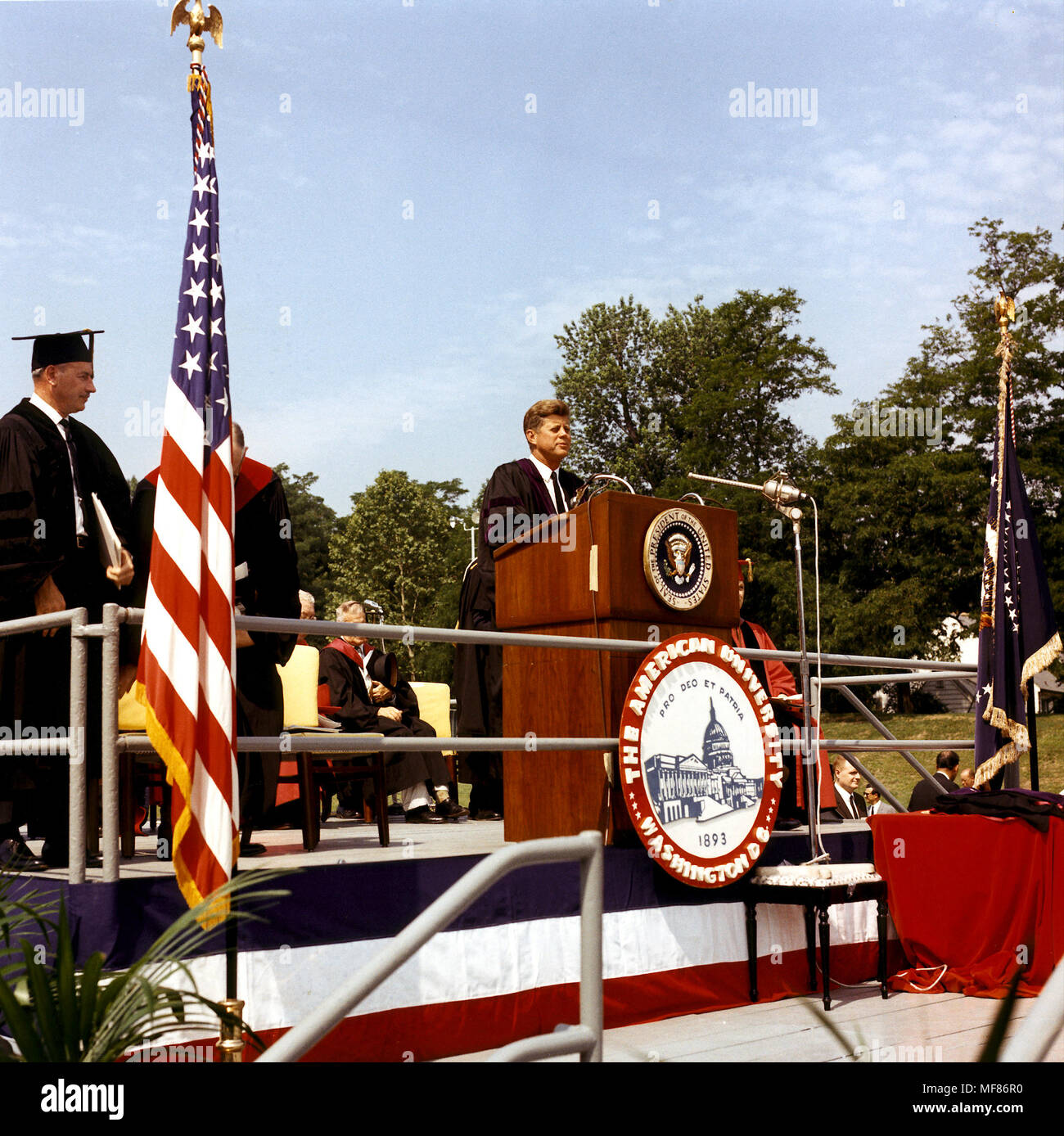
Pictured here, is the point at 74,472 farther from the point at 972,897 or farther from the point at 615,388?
the point at 615,388

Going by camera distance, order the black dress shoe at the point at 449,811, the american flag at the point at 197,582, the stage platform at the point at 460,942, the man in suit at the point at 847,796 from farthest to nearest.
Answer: the man in suit at the point at 847,796, the black dress shoe at the point at 449,811, the stage platform at the point at 460,942, the american flag at the point at 197,582

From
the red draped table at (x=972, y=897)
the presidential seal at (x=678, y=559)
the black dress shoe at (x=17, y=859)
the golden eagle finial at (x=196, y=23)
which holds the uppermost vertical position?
the golden eagle finial at (x=196, y=23)

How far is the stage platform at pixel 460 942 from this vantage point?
14.6 ft

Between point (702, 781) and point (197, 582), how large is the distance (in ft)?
8.61

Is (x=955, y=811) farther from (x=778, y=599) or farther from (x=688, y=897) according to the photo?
(x=778, y=599)

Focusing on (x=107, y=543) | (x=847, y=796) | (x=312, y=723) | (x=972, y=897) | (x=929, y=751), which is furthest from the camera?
(x=929, y=751)

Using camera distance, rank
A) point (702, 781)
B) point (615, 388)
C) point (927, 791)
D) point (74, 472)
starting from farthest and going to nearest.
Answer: point (615, 388)
point (927, 791)
point (702, 781)
point (74, 472)

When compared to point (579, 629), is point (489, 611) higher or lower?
higher

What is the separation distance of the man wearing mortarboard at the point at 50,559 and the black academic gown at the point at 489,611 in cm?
201

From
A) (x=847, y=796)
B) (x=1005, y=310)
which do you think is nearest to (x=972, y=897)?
(x=1005, y=310)

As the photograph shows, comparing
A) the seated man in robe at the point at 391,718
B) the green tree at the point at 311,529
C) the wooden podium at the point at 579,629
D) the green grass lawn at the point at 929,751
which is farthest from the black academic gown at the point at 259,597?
the green tree at the point at 311,529

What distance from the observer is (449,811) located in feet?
30.4

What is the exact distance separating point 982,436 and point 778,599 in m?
7.36

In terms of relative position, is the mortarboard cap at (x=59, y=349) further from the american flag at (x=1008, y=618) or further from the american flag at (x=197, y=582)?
the american flag at (x=1008, y=618)
